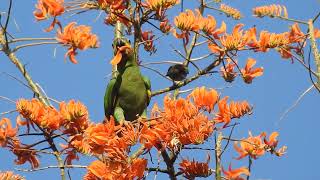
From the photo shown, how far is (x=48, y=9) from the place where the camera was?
4156 mm

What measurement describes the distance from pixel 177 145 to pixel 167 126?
13 centimetres

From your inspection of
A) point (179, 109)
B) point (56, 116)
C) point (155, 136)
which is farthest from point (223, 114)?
point (56, 116)

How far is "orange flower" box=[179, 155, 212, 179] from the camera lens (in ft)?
11.3

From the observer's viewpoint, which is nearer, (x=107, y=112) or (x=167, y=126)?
(x=167, y=126)

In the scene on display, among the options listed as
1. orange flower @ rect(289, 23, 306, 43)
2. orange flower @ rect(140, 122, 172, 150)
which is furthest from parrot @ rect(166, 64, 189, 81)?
orange flower @ rect(140, 122, 172, 150)

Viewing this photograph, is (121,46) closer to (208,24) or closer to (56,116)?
(208,24)

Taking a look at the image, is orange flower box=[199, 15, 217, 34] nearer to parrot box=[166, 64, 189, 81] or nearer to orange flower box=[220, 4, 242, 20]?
parrot box=[166, 64, 189, 81]

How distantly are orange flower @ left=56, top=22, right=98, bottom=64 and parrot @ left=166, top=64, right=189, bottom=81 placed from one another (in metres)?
0.77

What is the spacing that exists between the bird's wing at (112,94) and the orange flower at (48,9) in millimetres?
1184

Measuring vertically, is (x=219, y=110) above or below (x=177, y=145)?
above

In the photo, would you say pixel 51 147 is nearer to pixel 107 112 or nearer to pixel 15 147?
pixel 15 147

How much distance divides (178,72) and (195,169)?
131 cm

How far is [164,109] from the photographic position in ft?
12.0

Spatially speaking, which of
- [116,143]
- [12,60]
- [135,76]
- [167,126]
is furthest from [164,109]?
[135,76]
